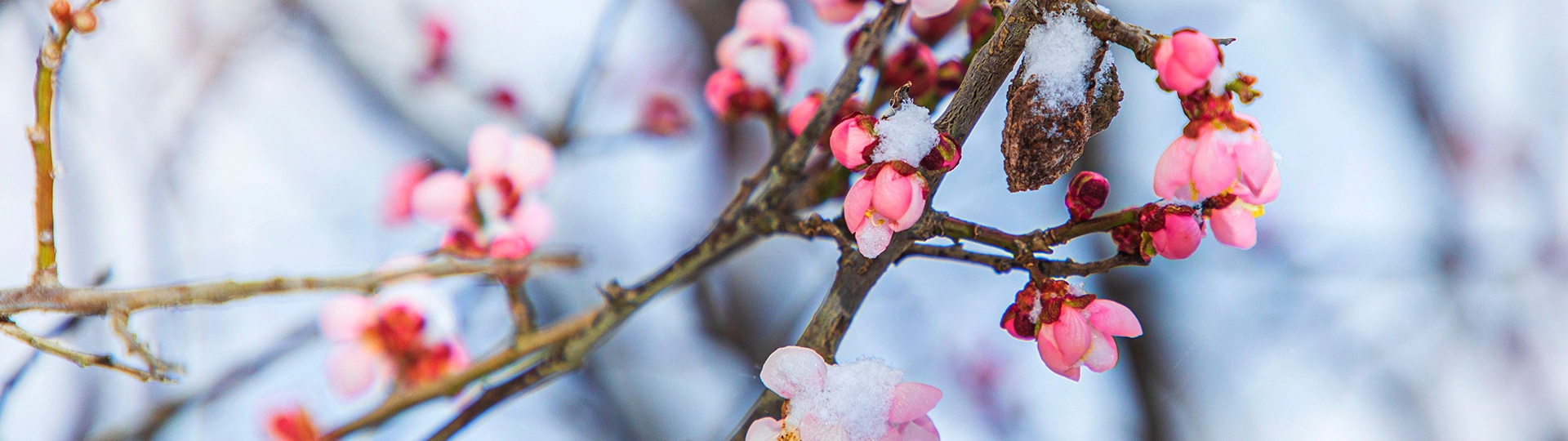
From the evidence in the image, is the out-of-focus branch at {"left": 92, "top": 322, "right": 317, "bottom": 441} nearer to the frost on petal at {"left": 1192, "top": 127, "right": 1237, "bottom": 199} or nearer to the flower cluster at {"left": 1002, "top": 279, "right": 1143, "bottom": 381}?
the flower cluster at {"left": 1002, "top": 279, "right": 1143, "bottom": 381}

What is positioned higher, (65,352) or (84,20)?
(84,20)

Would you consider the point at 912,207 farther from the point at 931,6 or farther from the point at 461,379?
the point at 461,379

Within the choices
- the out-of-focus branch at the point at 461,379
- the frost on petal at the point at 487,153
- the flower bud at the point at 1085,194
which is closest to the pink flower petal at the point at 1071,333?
the flower bud at the point at 1085,194

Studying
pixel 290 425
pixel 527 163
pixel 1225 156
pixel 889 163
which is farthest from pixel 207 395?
pixel 1225 156

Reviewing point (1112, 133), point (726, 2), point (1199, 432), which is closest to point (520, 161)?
point (726, 2)

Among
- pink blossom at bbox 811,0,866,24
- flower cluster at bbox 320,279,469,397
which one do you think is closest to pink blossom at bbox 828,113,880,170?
pink blossom at bbox 811,0,866,24

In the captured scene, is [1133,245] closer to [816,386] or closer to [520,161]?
[816,386]
